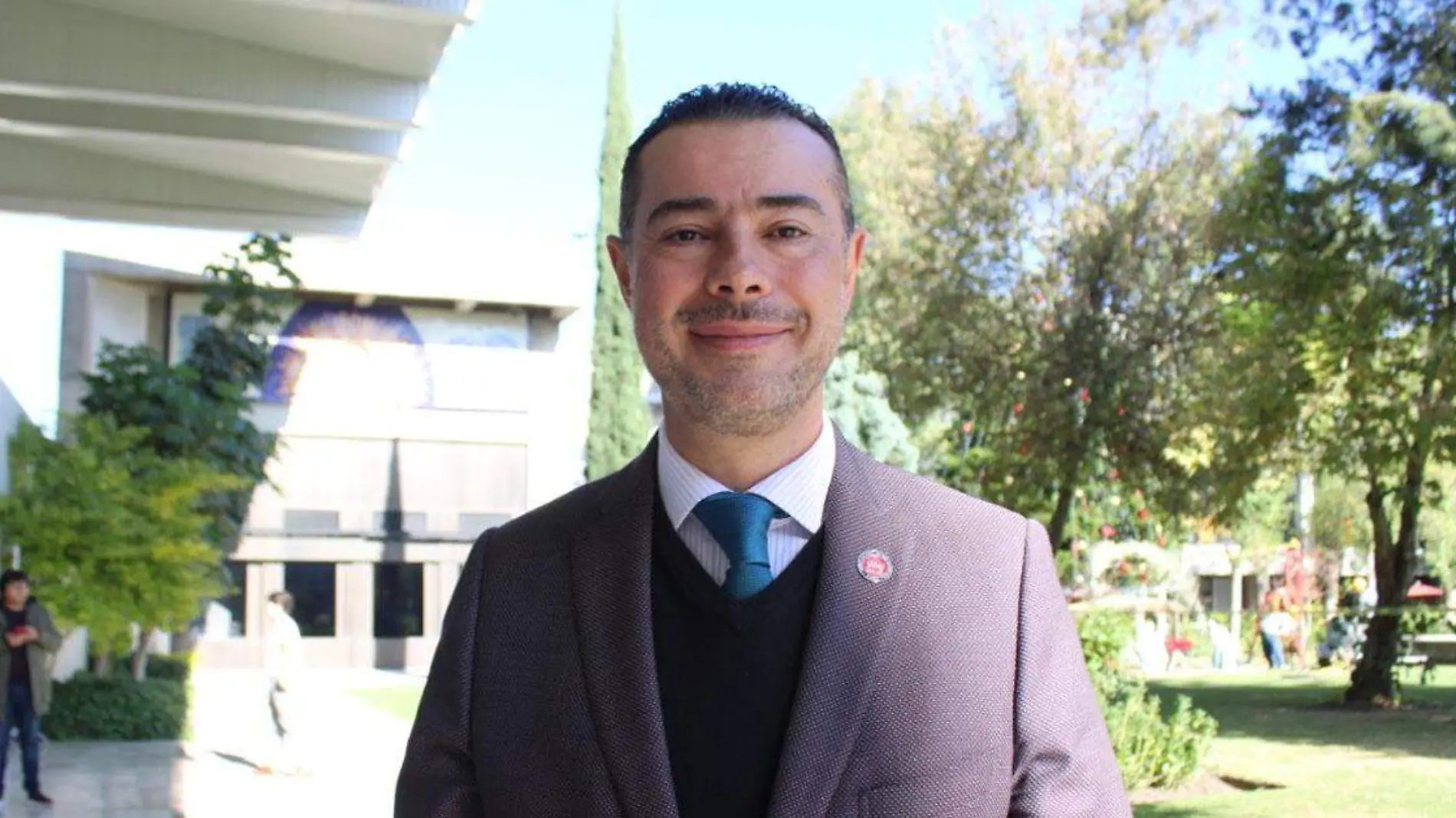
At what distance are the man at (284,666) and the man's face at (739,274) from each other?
44.1 ft

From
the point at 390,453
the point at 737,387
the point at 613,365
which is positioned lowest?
the point at 737,387

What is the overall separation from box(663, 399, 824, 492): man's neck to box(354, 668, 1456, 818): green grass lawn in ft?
33.8

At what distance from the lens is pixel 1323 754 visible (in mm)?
15164

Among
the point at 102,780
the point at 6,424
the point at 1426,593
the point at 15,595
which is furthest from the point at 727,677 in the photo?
the point at 1426,593

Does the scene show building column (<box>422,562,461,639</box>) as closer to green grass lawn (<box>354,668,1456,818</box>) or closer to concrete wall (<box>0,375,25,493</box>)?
green grass lawn (<box>354,668,1456,818</box>)

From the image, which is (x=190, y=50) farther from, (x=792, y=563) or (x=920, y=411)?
(x=920, y=411)

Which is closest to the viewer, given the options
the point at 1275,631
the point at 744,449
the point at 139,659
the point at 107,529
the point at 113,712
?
the point at 744,449

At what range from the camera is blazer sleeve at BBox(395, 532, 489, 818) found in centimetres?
183

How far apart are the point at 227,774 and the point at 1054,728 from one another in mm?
15756

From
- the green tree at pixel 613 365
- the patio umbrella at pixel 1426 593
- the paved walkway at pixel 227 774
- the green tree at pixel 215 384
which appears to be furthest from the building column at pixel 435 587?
the patio umbrella at pixel 1426 593

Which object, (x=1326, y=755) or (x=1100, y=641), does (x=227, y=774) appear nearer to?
(x=1100, y=641)

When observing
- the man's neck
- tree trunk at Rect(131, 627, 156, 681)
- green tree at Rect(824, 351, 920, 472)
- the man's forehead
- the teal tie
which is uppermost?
green tree at Rect(824, 351, 920, 472)

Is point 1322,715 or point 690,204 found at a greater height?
point 690,204

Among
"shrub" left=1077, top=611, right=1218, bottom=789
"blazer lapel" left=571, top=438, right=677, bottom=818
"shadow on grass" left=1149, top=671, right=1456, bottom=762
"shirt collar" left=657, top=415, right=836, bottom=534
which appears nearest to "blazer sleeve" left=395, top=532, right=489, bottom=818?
"blazer lapel" left=571, top=438, right=677, bottom=818
